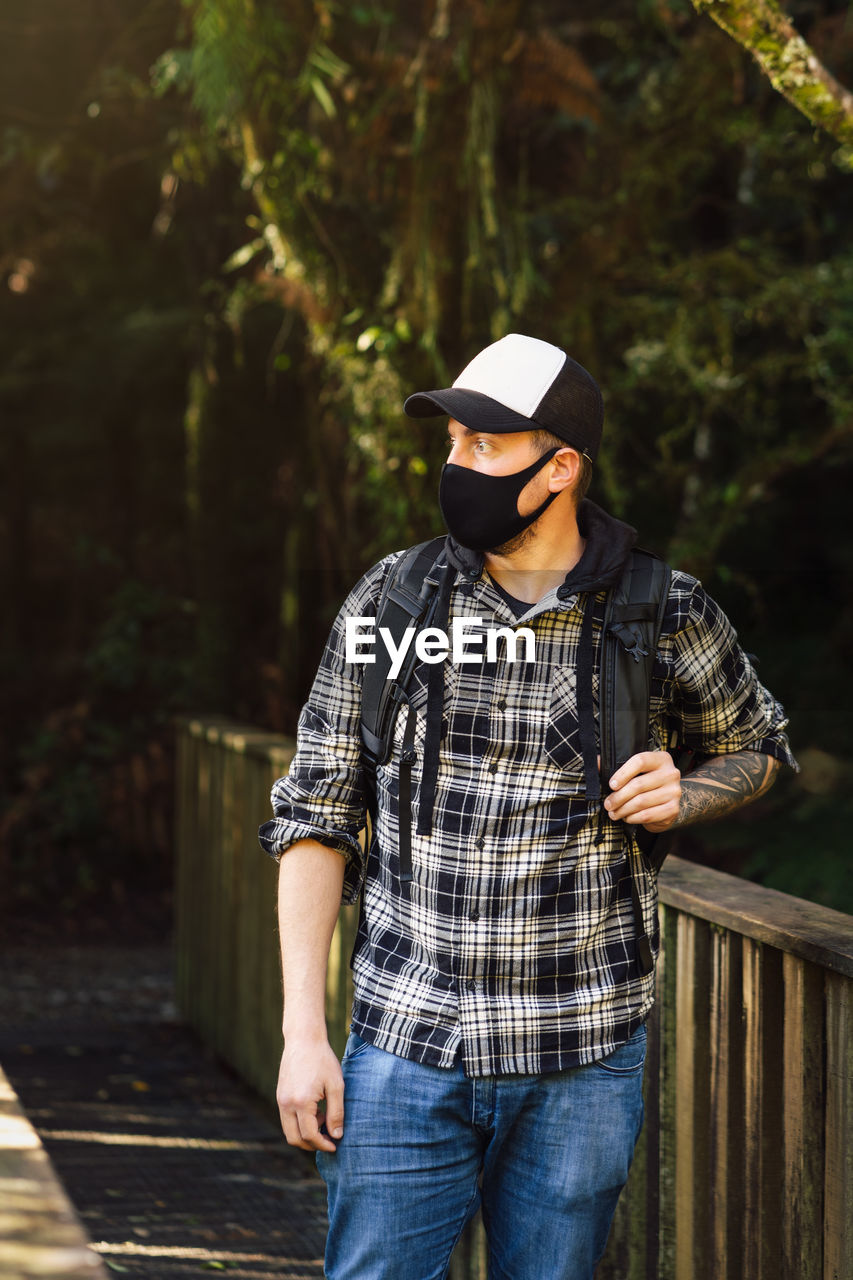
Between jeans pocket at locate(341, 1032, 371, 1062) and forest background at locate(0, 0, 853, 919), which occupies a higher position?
forest background at locate(0, 0, 853, 919)

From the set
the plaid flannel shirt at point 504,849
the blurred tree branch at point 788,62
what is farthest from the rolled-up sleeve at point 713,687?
the blurred tree branch at point 788,62

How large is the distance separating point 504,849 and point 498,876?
1.5 inches

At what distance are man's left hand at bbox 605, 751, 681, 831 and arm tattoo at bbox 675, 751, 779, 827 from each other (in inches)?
1.5

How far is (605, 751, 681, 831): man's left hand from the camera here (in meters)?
1.92

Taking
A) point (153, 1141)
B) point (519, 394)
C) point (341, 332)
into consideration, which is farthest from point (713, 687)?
point (341, 332)

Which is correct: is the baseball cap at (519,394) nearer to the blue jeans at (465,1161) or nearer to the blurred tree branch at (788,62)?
the blue jeans at (465,1161)

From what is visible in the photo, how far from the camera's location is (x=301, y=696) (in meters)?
10.2

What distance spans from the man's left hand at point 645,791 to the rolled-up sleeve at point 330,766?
40 centimetres

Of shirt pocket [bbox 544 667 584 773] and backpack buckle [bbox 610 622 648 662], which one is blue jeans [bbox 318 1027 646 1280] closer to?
shirt pocket [bbox 544 667 584 773]

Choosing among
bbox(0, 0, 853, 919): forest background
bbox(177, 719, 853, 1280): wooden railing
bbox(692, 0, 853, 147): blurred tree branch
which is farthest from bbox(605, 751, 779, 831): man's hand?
bbox(692, 0, 853, 147): blurred tree branch

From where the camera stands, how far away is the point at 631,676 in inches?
79.3

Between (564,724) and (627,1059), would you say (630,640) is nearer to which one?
(564,724)

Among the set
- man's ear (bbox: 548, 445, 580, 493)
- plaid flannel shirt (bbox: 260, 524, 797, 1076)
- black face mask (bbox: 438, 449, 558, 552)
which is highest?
man's ear (bbox: 548, 445, 580, 493)
